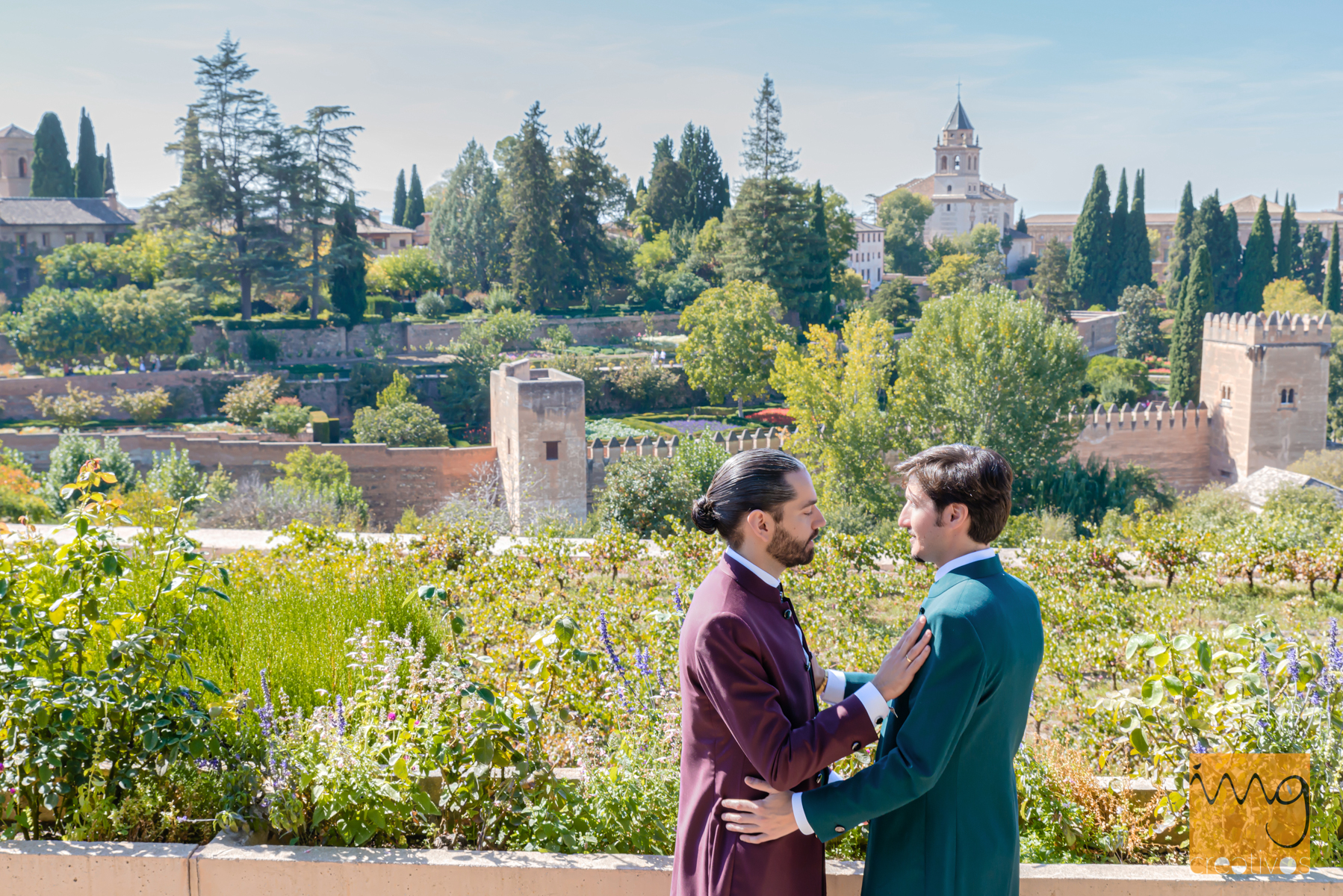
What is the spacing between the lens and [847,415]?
22.2m

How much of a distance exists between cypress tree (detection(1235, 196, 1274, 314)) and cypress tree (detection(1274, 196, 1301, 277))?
1.91 feet

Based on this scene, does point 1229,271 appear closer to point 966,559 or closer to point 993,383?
point 993,383

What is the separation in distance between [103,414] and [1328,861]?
30.7 meters

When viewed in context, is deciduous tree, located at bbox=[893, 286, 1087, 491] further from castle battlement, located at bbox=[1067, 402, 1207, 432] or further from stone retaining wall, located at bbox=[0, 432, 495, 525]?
stone retaining wall, located at bbox=[0, 432, 495, 525]

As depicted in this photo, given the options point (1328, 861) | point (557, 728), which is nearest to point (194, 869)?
point (557, 728)

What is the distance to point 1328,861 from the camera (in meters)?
2.16

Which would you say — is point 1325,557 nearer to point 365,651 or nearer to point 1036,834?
point 1036,834

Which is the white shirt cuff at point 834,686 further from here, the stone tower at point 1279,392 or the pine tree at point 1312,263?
the pine tree at point 1312,263

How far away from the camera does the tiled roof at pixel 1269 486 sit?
57.1 feet

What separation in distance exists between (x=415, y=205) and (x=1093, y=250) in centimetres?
3416

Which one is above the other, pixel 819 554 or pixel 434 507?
pixel 819 554

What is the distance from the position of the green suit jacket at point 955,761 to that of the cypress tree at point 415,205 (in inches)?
2187

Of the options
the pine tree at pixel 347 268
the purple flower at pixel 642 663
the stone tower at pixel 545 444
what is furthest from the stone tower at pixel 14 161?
the purple flower at pixel 642 663

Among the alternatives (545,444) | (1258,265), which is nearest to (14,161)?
(545,444)
